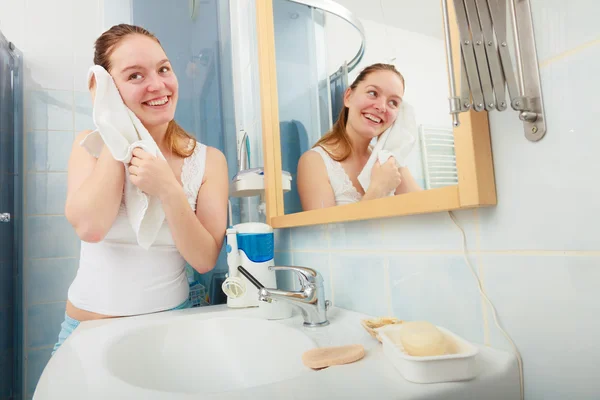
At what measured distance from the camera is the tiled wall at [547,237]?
373 millimetres

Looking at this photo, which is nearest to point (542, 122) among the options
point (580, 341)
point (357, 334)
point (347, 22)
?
point (580, 341)

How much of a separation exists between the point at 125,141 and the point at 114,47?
14.6 inches

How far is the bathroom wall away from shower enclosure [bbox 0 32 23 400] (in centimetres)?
2

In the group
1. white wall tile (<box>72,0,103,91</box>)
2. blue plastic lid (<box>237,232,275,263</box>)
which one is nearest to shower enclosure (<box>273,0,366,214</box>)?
blue plastic lid (<box>237,232,275,263</box>)

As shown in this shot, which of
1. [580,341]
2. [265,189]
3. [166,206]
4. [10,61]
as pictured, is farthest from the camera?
[10,61]

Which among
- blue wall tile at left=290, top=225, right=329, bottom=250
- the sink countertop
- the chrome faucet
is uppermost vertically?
blue wall tile at left=290, top=225, right=329, bottom=250

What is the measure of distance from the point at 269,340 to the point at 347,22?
2.24 ft

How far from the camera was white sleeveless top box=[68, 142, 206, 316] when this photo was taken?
0.91m

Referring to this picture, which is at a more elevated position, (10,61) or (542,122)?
(10,61)

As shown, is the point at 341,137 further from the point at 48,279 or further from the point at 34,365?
the point at 34,365

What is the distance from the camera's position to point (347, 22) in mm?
787

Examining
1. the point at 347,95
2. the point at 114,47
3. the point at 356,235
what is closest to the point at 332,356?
the point at 356,235

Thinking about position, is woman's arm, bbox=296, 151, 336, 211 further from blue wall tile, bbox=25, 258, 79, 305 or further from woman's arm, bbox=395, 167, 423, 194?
blue wall tile, bbox=25, 258, 79, 305

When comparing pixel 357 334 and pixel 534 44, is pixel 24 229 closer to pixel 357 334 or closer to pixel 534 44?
pixel 357 334
